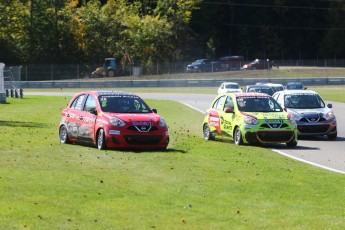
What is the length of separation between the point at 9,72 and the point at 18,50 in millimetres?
31940

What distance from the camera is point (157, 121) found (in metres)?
22.4

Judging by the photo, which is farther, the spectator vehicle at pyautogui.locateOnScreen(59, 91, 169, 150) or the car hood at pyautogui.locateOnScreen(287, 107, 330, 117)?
the car hood at pyautogui.locateOnScreen(287, 107, 330, 117)

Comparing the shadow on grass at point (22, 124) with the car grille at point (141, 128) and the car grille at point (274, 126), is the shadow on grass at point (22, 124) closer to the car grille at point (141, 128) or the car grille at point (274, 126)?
the car grille at point (274, 126)

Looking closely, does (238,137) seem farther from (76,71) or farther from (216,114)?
(76,71)

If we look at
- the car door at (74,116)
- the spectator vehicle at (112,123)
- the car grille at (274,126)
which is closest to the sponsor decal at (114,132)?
the spectator vehicle at (112,123)

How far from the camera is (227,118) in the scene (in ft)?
85.0

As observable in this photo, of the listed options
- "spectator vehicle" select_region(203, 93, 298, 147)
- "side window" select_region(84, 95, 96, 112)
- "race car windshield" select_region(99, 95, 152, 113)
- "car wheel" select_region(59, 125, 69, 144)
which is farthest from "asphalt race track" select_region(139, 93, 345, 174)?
"car wheel" select_region(59, 125, 69, 144)

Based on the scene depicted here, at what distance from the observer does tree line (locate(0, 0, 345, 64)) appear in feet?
322

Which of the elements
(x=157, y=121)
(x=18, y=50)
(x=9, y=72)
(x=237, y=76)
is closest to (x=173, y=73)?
(x=237, y=76)

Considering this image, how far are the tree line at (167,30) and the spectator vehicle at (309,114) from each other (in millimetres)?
59485

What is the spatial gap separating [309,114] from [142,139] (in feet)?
25.7

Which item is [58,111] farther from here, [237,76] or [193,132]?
[237,76]

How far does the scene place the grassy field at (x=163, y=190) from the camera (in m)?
11.9

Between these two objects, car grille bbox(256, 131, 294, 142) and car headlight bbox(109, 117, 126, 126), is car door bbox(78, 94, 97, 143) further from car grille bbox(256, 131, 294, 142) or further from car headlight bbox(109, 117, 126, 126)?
car grille bbox(256, 131, 294, 142)
